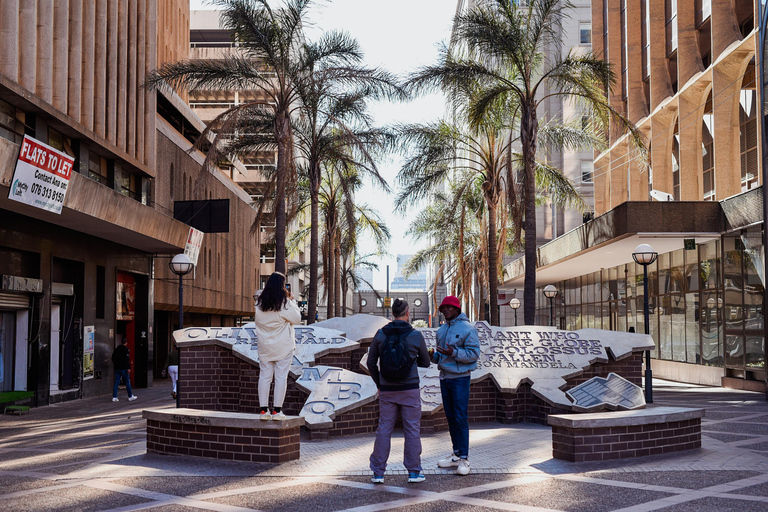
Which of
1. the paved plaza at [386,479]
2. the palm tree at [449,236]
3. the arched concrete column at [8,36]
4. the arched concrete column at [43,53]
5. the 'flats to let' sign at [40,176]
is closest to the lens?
the paved plaza at [386,479]

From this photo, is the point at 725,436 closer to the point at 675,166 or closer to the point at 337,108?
the point at 337,108

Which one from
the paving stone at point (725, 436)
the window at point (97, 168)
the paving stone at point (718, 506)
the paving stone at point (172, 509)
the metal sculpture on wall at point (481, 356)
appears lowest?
the paving stone at point (725, 436)

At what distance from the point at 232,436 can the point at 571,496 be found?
3781 mm

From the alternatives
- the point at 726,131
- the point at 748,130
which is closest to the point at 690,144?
the point at 726,131

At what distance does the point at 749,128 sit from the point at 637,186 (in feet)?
34.8

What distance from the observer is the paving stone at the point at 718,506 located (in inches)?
249

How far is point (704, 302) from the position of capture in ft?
75.3

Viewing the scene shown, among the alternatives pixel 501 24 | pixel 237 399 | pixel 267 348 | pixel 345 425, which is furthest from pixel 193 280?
pixel 267 348

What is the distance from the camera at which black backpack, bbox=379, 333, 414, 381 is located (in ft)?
24.5

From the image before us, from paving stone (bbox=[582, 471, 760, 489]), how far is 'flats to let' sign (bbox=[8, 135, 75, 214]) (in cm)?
1120

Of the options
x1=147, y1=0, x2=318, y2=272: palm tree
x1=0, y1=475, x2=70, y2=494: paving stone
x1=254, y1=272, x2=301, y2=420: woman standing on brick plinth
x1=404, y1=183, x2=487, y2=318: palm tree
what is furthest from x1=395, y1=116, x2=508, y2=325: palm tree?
x1=0, y1=475, x2=70, y2=494: paving stone

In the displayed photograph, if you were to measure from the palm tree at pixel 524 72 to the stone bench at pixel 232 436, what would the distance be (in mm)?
12045

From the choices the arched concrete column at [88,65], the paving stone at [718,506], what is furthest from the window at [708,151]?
the paving stone at [718,506]

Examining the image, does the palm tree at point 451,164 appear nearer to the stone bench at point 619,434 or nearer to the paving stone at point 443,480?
the stone bench at point 619,434
